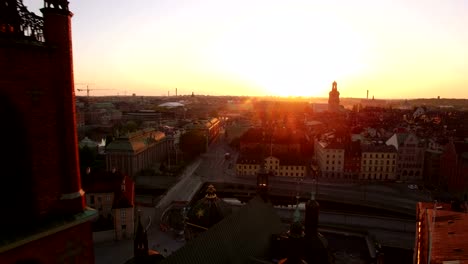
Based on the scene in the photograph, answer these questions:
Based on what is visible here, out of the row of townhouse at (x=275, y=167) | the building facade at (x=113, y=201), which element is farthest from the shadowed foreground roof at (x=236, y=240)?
the row of townhouse at (x=275, y=167)

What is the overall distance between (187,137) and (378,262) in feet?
212

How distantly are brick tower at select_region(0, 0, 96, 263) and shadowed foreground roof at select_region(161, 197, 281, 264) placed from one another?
411 inches

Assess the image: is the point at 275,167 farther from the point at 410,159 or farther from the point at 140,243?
the point at 140,243

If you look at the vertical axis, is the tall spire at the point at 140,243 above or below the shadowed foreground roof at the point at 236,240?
below

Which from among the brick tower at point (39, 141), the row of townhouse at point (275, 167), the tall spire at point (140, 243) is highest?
the brick tower at point (39, 141)

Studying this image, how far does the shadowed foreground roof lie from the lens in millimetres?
18828

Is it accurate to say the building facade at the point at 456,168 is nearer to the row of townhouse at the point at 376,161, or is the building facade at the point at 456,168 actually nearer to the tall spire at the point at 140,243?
the row of townhouse at the point at 376,161

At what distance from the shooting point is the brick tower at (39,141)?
24.3 feet

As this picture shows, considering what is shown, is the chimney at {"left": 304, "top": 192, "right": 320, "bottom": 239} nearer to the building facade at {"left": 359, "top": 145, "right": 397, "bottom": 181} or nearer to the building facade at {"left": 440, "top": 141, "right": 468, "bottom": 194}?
the building facade at {"left": 440, "top": 141, "right": 468, "bottom": 194}

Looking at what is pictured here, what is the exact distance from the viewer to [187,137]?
90188mm

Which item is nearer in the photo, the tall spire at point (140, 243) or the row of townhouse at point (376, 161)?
the tall spire at point (140, 243)

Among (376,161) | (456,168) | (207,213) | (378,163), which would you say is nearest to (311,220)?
(207,213)

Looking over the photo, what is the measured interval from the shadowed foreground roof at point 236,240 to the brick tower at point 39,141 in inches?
411

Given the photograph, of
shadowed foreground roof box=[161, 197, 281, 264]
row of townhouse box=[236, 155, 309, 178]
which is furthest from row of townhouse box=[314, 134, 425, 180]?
shadowed foreground roof box=[161, 197, 281, 264]
